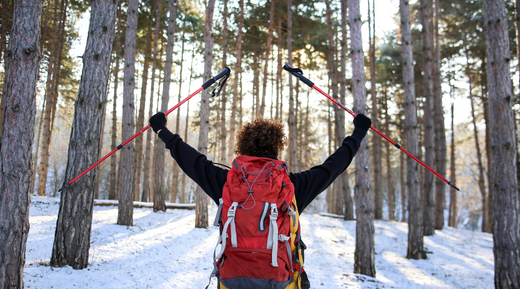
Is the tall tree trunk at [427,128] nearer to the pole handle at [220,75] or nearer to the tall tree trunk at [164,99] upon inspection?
the tall tree trunk at [164,99]

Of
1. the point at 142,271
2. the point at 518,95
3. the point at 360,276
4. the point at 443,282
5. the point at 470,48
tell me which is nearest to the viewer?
Result: the point at 142,271

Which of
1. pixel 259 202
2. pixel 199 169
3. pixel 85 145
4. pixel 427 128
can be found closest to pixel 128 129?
pixel 85 145

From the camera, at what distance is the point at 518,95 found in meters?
15.0

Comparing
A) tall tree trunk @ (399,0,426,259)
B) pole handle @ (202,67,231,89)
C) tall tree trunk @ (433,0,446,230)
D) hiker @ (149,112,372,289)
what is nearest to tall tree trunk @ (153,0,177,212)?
tall tree trunk @ (399,0,426,259)

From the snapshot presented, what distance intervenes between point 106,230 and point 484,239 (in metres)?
14.2

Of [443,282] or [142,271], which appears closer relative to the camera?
[142,271]

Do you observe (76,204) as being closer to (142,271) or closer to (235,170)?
(142,271)

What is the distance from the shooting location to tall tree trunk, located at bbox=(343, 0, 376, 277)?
6.57 m

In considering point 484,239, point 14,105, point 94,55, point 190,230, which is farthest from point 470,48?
point 14,105

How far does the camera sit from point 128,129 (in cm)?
902

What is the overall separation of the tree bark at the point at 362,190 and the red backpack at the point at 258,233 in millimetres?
4710

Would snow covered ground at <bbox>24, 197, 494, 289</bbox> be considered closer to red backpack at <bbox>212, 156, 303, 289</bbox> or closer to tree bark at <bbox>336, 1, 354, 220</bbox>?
tree bark at <bbox>336, 1, 354, 220</bbox>

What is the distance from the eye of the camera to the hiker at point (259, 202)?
2047 mm

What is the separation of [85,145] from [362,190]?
522 cm
